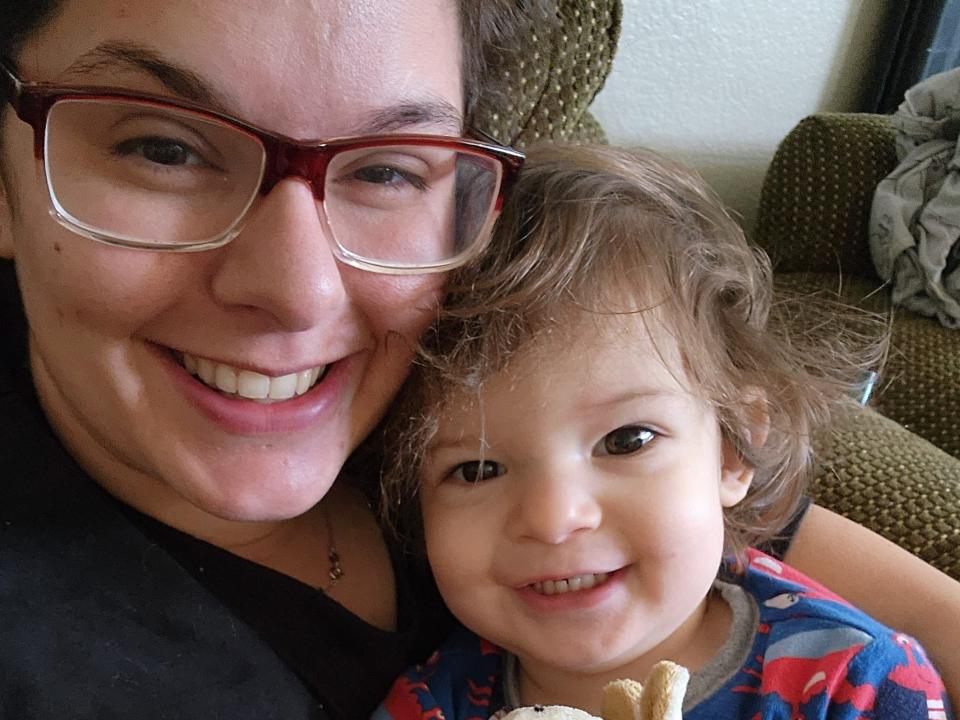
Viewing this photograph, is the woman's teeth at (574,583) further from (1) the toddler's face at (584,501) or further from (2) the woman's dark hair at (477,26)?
(2) the woman's dark hair at (477,26)

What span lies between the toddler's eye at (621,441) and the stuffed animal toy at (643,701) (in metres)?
0.30

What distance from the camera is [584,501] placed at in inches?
32.2

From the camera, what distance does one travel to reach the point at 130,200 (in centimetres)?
67

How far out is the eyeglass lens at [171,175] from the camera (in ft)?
2.15

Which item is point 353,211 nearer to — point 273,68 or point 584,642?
point 273,68

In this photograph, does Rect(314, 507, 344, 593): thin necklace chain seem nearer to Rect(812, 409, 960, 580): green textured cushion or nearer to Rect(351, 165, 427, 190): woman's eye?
Rect(351, 165, 427, 190): woman's eye

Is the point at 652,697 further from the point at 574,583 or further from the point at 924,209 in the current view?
the point at 924,209

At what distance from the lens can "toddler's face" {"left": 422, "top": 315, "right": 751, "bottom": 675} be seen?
82cm

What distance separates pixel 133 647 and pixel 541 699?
450 millimetres

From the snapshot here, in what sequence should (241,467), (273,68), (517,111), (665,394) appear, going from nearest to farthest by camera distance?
(273,68)
(241,467)
(665,394)
(517,111)

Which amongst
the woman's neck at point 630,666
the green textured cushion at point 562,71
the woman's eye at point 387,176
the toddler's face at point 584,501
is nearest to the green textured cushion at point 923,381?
the green textured cushion at point 562,71

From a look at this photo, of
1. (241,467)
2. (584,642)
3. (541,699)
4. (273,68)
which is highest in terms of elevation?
(273,68)

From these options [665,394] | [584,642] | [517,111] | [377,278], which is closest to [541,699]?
[584,642]

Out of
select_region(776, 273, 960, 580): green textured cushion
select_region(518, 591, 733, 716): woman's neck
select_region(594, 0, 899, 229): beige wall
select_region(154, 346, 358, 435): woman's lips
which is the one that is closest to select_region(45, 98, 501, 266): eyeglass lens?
select_region(154, 346, 358, 435): woman's lips
